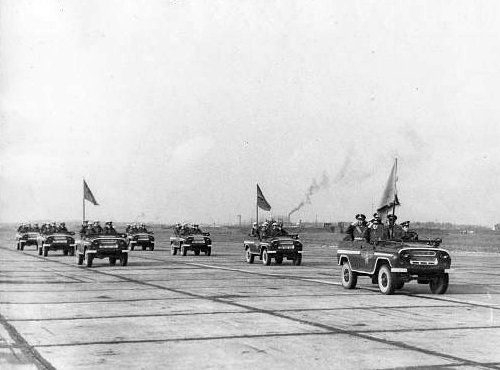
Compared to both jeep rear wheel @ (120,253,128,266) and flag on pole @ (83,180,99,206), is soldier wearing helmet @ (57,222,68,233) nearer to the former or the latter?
flag on pole @ (83,180,99,206)

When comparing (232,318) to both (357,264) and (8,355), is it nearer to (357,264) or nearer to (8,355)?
(8,355)

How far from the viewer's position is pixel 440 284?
17297 millimetres

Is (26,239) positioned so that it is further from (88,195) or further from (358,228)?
(358,228)

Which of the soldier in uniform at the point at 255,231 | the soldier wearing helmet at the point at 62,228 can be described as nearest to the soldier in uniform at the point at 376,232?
the soldier in uniform at the point at 255,231

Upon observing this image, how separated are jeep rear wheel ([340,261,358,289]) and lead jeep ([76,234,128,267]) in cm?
1167

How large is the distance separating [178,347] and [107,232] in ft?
65.0

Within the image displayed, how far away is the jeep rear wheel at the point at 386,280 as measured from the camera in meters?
16.8

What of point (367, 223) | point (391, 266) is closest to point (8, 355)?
point (391, 266)

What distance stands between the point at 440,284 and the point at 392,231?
5.82 ft

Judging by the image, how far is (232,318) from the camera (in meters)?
12.5

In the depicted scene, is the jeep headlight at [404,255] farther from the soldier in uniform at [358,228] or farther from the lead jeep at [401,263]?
the soldier in uniform at [358,228]

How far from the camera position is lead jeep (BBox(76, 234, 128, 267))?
2766 centimetres

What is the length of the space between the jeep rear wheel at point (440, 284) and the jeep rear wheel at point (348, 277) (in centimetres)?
204

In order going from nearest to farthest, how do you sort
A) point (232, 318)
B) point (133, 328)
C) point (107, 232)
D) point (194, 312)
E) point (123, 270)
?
point (133, 328) < point (232, 318) < point (194, 312) < point (123, 270) < point (107, 232)
